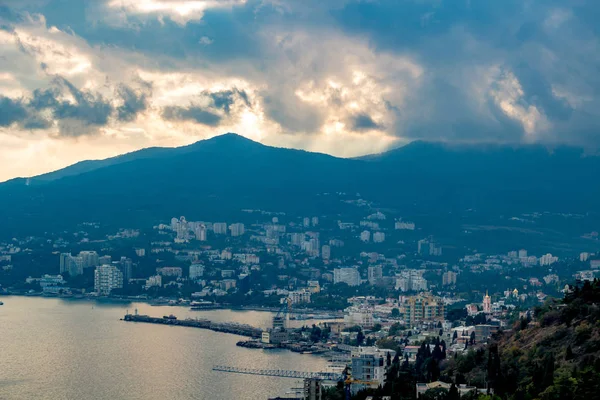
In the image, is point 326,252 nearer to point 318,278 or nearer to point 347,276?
point 318,278

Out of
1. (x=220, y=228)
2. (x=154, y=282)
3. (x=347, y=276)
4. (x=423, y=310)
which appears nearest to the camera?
(x=423, y=310)

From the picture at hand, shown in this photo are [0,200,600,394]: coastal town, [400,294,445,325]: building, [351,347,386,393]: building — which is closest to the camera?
[351,347,386,393]: building

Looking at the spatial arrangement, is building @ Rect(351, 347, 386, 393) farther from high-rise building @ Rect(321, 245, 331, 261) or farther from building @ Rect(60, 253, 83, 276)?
high-rise building @ Rect(321, 245, 331, 261)

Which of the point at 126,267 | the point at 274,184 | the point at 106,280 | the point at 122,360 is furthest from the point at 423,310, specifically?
the point at 274,184

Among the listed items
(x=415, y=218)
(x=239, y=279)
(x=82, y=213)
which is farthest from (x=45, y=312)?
(x=415, y=218)

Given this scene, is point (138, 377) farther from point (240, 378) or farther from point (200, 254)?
point (200, 254)

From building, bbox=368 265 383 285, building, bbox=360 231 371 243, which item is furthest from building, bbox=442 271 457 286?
building, bbox=360 231 371 243

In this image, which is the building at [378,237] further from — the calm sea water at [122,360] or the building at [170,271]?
the calm sea water at [122,360]
